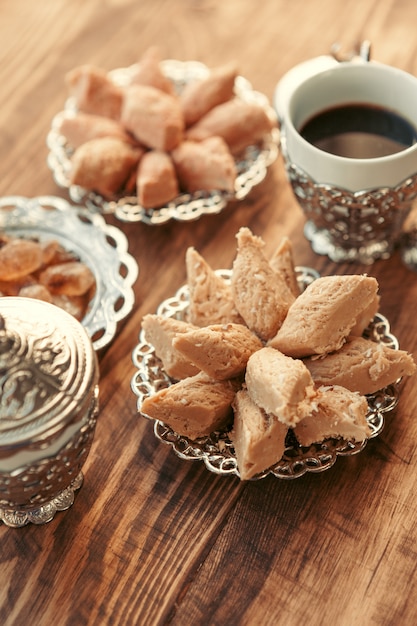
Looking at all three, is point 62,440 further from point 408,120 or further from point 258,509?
point 408,120

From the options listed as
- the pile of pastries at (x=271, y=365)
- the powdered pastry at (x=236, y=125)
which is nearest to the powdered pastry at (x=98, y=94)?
the powdered pastry at (x=236, y=125)

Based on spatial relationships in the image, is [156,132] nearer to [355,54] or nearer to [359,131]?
[359,131]

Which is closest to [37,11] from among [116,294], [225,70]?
[225,70]

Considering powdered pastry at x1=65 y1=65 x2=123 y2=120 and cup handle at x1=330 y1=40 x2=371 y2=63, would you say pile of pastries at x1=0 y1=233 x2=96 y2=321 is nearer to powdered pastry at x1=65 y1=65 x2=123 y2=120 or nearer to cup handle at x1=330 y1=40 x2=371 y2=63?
powdered pastry at x1=65 y1=65 x2=123 y2=120

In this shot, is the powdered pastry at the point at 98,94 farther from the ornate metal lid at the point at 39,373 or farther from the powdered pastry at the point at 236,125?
the ornate metal lid at the point at 39,373

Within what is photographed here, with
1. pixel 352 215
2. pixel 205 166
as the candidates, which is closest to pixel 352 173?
pixel 352 215

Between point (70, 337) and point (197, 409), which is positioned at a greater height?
point (70, 337)

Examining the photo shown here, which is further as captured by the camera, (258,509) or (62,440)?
(258,509)

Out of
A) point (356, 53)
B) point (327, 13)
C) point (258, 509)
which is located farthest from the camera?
point (327, 13)
